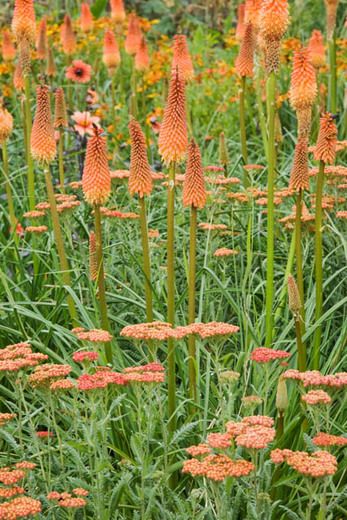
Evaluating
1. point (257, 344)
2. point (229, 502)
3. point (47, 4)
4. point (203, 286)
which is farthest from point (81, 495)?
point (47, 4)

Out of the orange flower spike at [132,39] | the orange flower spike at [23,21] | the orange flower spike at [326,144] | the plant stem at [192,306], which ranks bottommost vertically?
the plant stem at [192,306]

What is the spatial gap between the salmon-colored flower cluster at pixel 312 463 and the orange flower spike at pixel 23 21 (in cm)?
285

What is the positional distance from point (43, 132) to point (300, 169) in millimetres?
1167

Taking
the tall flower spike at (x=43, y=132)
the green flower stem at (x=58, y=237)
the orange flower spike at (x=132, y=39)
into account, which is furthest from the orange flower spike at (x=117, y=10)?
the green flower stem at (x=58, y=237)

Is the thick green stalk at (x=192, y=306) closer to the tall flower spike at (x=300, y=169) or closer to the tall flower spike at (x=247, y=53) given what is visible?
the tall flower spike at (x=300, y=169)

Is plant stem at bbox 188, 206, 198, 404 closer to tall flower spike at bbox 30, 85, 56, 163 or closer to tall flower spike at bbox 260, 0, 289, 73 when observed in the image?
tall flower spike at bbox 260, 0, 289, 73

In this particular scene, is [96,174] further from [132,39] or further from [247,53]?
[132,39]

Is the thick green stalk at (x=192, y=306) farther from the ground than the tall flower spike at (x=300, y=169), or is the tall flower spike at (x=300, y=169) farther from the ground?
the tall flower spike at (x=300, y=169)

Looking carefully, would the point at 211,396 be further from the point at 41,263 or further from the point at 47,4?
the point at 47,4

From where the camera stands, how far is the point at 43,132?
4520mm

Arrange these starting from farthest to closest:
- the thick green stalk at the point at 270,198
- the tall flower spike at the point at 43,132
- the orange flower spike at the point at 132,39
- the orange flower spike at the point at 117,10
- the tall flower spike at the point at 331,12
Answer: the orange flower spike at the point at 117,10
the orange flower spike at the point at 132,39
the tall flower spike at the point at 331,12
the tall flower spike at the point at 43,132
the thick green stalk at the point at 270,198

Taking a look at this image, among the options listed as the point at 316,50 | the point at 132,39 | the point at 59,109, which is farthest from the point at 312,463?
the point at 132,39

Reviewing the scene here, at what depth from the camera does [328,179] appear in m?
5.36

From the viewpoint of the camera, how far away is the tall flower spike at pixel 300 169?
4176mm
